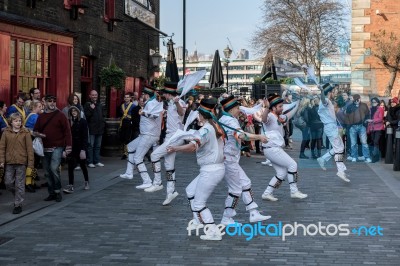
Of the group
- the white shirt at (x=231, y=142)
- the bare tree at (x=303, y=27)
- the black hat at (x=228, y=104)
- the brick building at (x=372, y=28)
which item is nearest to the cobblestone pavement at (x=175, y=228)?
the white shirt at (x=231, y=142)

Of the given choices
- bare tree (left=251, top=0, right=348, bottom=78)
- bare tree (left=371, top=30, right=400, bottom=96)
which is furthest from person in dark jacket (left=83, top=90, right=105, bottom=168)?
bare tree (left=251, top=0, right=348, bottom=78)

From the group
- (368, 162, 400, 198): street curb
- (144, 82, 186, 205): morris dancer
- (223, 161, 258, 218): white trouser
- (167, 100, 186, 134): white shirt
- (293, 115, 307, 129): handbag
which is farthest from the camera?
(293, 115, 307, 129): handbag

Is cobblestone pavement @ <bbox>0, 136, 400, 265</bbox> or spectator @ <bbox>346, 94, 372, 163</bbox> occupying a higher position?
spectator @ <bbox>346, 94, 372, 163</bbox>

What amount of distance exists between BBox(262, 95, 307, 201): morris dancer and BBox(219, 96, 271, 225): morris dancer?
1.71 m

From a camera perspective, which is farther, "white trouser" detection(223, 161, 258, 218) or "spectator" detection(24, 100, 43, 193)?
"spectator" detection(24, 100, 43, 193)

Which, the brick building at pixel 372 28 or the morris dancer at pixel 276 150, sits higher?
the brick building at pixel 372 28

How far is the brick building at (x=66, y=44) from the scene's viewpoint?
48.1 feet

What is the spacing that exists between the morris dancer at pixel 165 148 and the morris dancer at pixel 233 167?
135 centimetres

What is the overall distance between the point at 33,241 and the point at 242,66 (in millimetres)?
191102

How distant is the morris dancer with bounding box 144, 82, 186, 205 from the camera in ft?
33.1

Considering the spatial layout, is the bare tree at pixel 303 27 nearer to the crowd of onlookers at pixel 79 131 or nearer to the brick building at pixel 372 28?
the brick building at pixel 372 28

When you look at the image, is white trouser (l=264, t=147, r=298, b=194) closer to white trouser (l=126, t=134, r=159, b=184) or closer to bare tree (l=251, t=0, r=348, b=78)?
white trouser (l=126, t=134, r=159, b=184)

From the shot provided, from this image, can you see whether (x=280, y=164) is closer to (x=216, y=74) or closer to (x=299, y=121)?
(x=299, y=121)

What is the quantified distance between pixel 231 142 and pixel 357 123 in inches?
365
